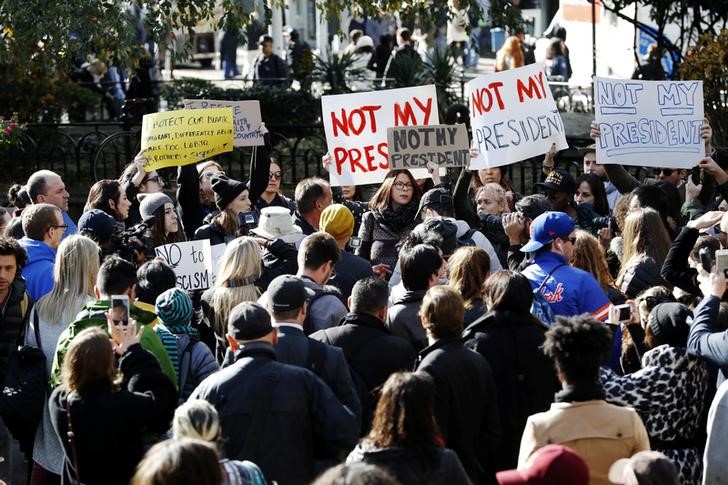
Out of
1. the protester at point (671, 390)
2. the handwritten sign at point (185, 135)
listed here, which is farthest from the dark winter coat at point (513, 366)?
the handwritten sign at point (185, 135)

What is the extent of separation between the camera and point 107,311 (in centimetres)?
578

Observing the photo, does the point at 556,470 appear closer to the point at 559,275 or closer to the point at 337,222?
the point at 559,275

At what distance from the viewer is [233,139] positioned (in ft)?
32.4

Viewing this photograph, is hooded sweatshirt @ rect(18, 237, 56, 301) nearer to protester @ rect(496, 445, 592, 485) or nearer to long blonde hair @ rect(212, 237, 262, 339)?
long blonde hair @ rect(212, 237, 262, 339)

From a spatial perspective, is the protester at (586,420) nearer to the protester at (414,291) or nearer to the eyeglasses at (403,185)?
the protester at (414,291)

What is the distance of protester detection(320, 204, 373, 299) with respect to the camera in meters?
7.27

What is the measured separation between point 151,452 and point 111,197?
15.9ft

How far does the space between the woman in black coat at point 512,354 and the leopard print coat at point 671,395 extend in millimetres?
400

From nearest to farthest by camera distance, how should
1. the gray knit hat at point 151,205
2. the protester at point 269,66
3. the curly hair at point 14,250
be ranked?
the curly hair at point 14,250 → the gray knit hat at point 151,205 → the protester at point 269,66

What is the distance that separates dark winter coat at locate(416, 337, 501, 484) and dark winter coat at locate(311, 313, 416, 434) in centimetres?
22

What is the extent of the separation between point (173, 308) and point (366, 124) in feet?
14.1

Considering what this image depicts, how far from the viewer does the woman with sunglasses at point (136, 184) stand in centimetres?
919

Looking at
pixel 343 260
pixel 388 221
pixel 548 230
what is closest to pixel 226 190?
pixel 388 221

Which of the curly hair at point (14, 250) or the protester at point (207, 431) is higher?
the curly hair at point (14, 250)
